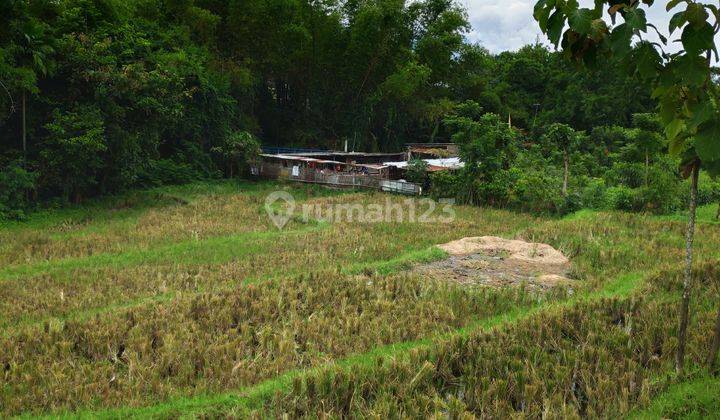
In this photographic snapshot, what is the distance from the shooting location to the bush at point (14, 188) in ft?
50.1

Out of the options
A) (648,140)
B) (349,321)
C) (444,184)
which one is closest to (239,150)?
(444,184)

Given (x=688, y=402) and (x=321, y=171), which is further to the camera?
(x=321, y=171)

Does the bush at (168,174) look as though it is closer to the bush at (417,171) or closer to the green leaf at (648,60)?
the bush at (417,171)

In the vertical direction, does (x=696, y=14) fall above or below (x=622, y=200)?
above

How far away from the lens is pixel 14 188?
1548 centimetres

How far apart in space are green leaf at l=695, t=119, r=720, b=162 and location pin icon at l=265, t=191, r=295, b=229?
13190 mm

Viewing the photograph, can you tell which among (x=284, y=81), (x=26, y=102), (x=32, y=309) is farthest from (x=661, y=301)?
(x=284, y=81)

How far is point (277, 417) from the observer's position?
4637 mm

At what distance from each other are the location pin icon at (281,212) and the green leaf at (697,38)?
1330 centimetres

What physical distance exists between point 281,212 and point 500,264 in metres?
8.62

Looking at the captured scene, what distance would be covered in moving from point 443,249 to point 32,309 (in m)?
7.86

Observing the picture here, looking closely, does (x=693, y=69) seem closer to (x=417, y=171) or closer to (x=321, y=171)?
(x=417, y=171)

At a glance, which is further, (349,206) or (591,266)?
(349,206)

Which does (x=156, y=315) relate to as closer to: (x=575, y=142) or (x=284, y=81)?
(x=575, y=142)
